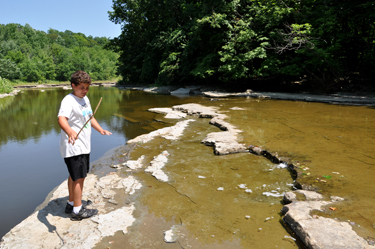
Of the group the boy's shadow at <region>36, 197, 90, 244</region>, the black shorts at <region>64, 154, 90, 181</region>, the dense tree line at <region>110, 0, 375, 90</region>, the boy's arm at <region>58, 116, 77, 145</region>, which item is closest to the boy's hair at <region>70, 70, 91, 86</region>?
the boy's arm at <region>58, 116, 77, 145</region>

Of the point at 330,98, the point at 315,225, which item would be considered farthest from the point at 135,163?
the point at 330,98

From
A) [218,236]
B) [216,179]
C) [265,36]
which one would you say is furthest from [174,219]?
[265,36]

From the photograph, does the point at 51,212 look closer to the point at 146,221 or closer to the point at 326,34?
the point at 146,221

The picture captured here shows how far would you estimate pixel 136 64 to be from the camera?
3469cm

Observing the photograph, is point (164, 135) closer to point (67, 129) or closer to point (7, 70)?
point (67, 129)

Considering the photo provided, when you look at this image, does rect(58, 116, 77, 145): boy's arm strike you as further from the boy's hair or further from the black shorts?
the boy's hair

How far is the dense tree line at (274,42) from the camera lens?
13297 millimetres

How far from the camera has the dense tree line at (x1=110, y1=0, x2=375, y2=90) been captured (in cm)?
1330

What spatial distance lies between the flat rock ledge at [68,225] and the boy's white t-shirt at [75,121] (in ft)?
2.50

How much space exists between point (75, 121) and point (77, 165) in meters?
0.49

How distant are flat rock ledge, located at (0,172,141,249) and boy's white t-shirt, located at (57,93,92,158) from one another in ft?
2.50

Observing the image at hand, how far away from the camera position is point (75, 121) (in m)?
2.82

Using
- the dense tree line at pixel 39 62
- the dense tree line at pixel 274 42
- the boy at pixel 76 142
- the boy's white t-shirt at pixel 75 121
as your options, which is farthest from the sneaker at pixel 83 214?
the dense tree line at pixel 39 62

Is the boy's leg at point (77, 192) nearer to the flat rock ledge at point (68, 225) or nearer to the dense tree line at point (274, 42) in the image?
the flat rock ledge at point (68, 225)
